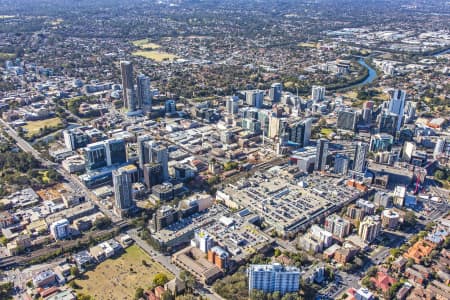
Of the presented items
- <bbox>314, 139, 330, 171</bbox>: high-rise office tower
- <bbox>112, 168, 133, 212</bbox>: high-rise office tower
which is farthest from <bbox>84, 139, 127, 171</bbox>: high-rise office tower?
<bbox>314, 139, 330, 171</bbox>: high-rise office tower

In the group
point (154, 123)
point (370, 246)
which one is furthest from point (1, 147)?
point (370, 246)

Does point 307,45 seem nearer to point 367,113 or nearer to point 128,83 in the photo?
point 367,113

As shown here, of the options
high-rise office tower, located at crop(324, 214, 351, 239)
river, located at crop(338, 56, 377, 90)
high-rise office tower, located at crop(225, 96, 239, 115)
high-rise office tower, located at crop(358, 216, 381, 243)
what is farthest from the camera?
river, located at crop(338, 56, 377, 90)

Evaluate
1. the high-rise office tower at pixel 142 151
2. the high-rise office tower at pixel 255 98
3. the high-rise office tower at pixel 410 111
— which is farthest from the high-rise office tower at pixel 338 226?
the high-rise office tower at pixel 255 98

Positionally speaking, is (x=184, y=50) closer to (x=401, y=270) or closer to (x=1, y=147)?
(x=1, y=147)

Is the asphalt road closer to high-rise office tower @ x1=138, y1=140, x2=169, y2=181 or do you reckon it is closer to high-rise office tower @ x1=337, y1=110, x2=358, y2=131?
high-rise office tower @ x1=138, y1=140, x2=169, y2=181

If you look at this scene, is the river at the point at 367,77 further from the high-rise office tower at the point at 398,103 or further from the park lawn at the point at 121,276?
the park lawn at the point at 121,276
